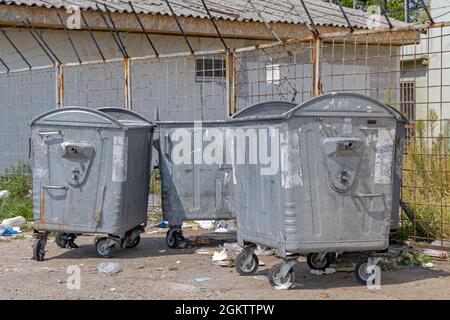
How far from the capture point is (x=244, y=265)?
6.53 m

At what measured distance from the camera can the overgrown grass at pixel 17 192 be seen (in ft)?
34.0

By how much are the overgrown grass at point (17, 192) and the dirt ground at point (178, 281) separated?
254 centimetres

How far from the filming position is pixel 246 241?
645 cm

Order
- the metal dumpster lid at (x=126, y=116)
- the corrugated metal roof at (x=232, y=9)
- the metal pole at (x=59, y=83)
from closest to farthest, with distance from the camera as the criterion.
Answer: the metal dumpster lid at (x=126, y=116), the metal pole at (x=59, y=83), the corrugated metal roof at (x=232, y=9)

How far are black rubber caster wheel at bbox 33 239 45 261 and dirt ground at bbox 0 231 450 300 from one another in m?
0.07

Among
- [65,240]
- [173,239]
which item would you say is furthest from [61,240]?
[173,239]

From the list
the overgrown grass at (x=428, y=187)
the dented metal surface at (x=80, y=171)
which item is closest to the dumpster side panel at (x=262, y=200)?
the dented metal surface at (x=80, y=171)

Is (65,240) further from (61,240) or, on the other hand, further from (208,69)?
(208,69)

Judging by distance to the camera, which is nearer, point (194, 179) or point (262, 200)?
point (262, 200)

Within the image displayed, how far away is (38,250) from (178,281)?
1885 mm

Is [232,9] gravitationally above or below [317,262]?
above

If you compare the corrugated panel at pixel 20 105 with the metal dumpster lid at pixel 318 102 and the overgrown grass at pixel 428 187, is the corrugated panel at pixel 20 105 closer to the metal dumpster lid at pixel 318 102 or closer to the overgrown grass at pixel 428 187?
the overgrown grass at pixel 428 187
